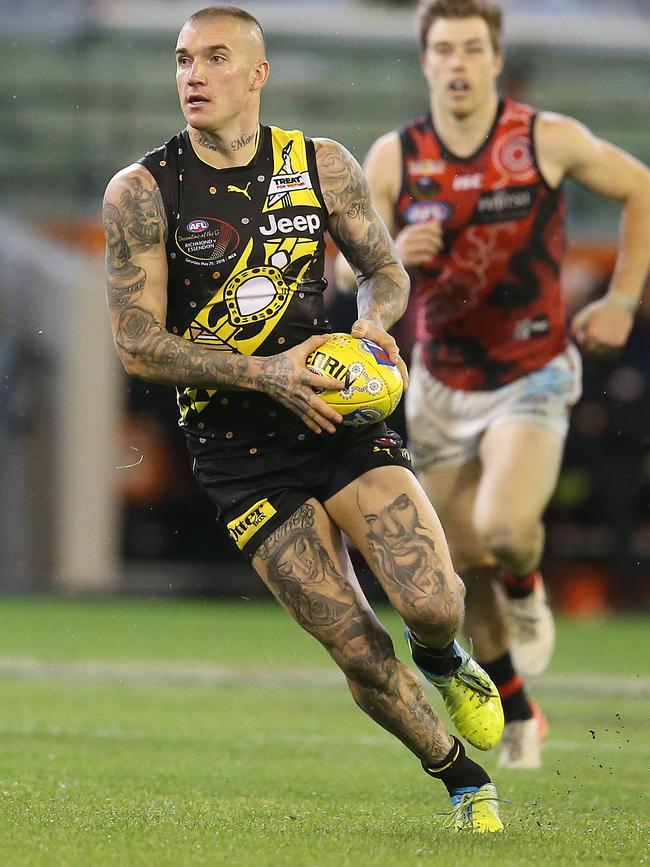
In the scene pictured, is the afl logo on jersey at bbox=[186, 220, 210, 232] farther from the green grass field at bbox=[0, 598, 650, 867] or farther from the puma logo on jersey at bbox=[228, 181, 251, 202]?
the green grass field at bbox=[0, 598, 650, 867]

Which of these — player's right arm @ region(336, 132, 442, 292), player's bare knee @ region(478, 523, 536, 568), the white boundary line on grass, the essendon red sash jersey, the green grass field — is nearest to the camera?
the green grass field

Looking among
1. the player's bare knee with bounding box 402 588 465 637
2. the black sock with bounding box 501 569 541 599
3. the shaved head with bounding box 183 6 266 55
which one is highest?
the shaved head with bounding box 183 6 266 55

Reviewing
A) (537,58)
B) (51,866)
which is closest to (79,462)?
(537,58)

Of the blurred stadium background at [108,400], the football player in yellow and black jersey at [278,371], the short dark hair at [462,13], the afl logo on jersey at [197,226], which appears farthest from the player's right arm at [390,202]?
the blurred stadium background at [108,400]

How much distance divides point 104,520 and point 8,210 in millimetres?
4809

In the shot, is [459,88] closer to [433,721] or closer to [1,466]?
[433,721]

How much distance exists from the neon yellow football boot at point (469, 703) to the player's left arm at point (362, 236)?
111 cm

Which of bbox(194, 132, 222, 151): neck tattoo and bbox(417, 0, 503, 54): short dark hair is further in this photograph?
bbox(417, 0, 503, 54): short dark hair

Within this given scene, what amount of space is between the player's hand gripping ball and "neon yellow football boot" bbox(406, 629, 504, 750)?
0.76m

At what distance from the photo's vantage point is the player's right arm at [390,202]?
7297 mm

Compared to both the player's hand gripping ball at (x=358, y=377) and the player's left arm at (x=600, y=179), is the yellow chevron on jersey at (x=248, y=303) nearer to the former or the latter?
the player's hand gripping ball at (x=358, y=377)

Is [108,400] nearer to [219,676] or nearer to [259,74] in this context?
[219,676]

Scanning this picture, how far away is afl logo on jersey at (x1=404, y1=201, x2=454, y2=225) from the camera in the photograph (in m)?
7.62

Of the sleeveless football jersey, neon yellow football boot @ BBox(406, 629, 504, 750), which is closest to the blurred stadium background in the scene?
the sleeveless football jersey
